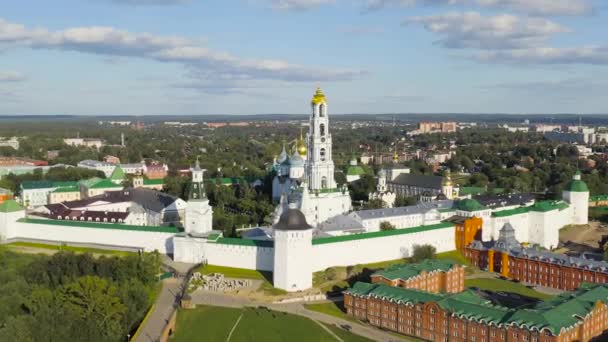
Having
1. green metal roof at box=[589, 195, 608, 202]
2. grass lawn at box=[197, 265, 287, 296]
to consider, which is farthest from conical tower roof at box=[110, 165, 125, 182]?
green metal roof at box=[589, 195, 608, 202]

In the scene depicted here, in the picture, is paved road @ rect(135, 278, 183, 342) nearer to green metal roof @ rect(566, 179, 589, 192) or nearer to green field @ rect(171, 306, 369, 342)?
green field @ rect(171, 306, 369, 342)

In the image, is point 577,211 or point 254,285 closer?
point 254,285

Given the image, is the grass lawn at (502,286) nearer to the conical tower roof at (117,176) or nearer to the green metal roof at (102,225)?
the green metal roof at (102,225)

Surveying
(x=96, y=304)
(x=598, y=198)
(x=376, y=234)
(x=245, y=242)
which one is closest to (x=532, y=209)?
(x=376, y=234)

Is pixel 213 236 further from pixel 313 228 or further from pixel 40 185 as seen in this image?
pixel 40 185

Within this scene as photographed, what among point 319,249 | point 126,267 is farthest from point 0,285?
point 319,249

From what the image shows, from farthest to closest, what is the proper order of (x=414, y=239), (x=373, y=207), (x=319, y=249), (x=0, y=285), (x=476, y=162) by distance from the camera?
(x=476, y=162), (x=373, y=207), (x=414, y=239), (x=319, y=249), (x=0, y=285)

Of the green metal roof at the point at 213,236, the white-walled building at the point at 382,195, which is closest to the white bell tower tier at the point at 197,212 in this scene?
the green metal roof at the point at 213,236

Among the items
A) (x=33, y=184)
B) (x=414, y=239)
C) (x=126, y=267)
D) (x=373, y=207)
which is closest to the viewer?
(x=126, y=267)

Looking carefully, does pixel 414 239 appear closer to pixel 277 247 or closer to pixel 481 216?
pixel 481 216
